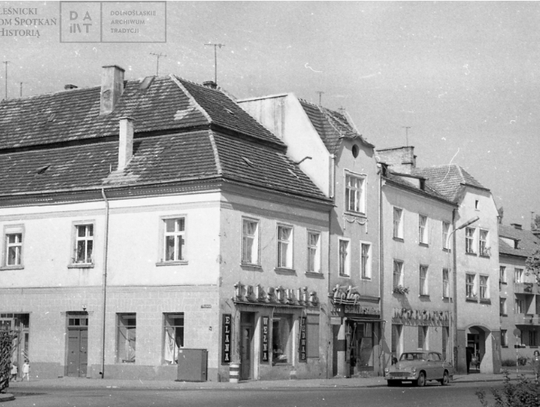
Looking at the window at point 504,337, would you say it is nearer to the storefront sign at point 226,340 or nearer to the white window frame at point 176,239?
the storefront sign at point 226,340

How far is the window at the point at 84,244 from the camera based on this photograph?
40.2 metres

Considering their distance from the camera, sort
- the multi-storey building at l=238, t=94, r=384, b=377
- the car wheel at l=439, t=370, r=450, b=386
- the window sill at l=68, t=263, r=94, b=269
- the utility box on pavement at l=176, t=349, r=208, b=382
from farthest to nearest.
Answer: the multi-storey building at l=238, t=94, r=384, b=377 → the car wheel at l=439, t=370, r=450, b=386 → the window sill at l=68, t=263, r=94, b=269 → the utility box on pavement at l=176, t=349, r=208, b=382

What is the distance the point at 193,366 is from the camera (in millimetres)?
36219

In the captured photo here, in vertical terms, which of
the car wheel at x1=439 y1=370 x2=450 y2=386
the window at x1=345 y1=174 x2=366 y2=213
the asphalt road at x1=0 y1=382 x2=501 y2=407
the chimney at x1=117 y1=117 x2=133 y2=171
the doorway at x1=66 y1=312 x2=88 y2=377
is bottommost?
the car wheel at x1=439 y1=370 x2=450 y2=386

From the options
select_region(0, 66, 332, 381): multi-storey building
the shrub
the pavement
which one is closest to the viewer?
the shrub

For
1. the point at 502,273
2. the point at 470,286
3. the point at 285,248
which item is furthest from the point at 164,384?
the point at 502,273

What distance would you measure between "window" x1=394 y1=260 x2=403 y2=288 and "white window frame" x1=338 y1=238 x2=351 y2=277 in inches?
222

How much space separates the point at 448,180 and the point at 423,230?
616 centimetres

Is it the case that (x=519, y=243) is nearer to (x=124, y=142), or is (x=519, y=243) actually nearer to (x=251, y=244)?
(x=251, y=244)

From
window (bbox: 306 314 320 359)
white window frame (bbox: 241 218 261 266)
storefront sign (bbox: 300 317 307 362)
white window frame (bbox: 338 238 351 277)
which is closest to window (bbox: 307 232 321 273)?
white window frame (bbox: 338 238 351 277)

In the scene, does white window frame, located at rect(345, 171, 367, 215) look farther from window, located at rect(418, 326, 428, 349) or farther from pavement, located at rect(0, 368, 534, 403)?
pavement, located at rect(0, 368, 534, 403)

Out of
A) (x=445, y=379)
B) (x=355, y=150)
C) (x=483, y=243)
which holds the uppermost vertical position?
(x=355, y=150)

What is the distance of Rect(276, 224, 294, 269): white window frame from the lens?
135 ft

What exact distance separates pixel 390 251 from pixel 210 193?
1553cm
